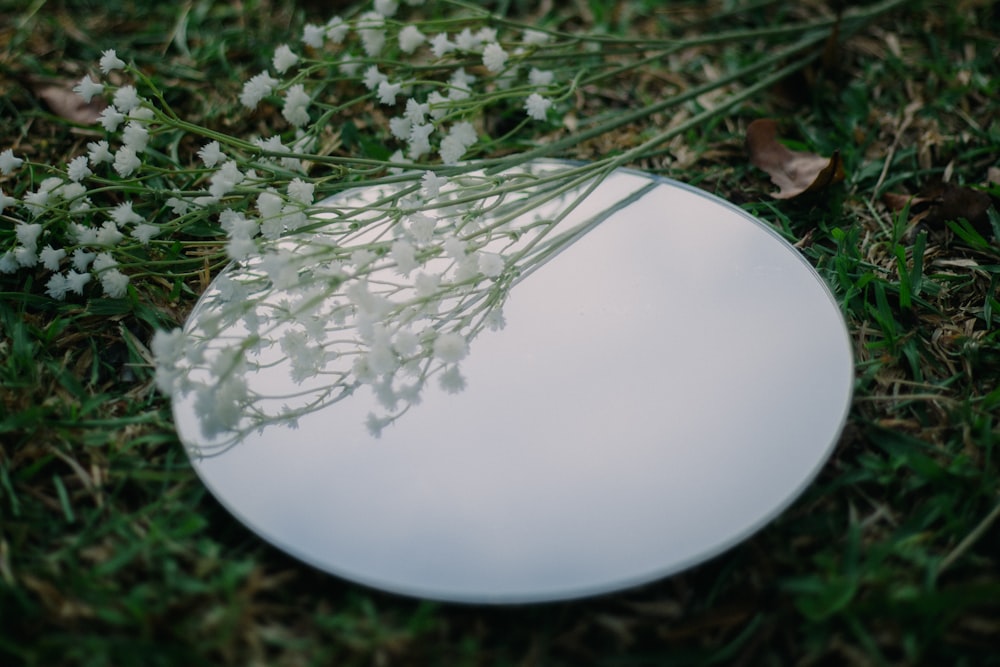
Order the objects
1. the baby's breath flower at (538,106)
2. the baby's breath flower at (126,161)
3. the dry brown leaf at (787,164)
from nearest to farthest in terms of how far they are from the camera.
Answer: the baby's breath flower at (126,161), the baby's breath flower at (538,106), the dry brown leaf at (787,164)

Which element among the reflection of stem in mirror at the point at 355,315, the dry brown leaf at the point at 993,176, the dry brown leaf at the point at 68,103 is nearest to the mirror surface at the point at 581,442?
the reflection of stem in mirror at the point at 355,315

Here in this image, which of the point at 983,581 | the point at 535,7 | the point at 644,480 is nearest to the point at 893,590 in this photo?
the point at 983,581

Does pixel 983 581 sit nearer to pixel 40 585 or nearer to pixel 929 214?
pixel 929 214

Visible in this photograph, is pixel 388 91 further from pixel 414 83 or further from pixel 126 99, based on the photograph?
pixel 126 99

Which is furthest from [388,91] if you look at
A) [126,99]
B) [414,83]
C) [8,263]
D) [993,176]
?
[993,176]

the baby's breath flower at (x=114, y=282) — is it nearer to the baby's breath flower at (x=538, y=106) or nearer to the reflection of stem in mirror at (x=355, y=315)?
the reflection of stem in mirror at (x=355, y=315)

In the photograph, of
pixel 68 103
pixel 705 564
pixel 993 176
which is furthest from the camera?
pixel 68 103

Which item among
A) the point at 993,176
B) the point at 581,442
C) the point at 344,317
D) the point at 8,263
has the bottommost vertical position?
the point at 993,176
